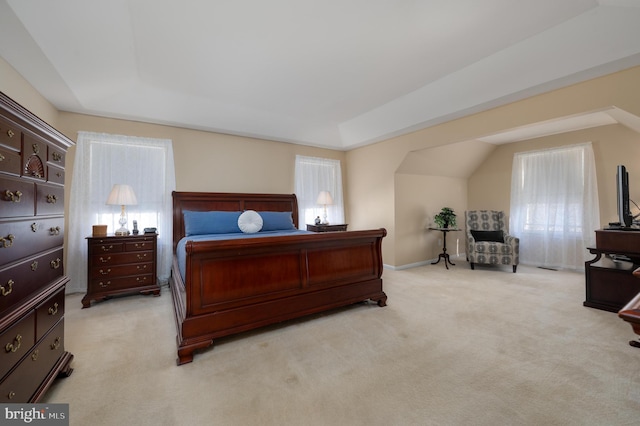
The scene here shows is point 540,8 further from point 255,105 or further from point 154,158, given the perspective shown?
point 154,158

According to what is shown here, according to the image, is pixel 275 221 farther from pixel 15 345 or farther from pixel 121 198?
pixel 15 345

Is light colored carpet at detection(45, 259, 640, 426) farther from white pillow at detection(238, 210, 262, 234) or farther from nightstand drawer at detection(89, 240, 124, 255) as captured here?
white pillow at detection(238, 210, 262, 234)

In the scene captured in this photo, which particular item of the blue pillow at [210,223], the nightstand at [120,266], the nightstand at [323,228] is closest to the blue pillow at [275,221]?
the blue pillow at [210,223]

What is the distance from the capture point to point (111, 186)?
3654mm

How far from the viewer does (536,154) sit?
5141 millimetres

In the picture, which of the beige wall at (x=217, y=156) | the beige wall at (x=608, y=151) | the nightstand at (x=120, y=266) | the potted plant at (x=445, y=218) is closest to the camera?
the nightstand at (x=120, y=266)

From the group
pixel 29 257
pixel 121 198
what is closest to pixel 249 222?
pixel 121 198

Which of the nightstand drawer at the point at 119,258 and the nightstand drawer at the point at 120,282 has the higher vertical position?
the nightstand drawer at the point at 119,258

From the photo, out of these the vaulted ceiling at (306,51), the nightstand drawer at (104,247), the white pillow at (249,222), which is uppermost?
the vaulted ceiling at (306,51)

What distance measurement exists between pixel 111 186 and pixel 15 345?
3.02 meters

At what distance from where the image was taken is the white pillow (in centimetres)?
387

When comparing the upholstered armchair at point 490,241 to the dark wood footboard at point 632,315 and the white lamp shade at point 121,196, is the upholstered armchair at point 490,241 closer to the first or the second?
the dark wood footboard at point 632,315

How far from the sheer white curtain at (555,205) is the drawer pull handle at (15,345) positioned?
6.90 meters

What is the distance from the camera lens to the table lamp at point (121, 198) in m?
3.33
